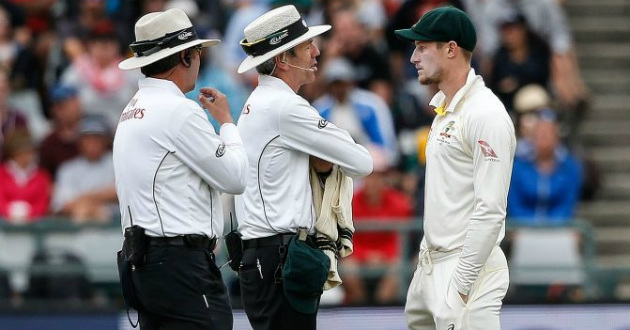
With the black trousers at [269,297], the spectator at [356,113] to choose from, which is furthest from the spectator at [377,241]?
the black trousers at [269,297]

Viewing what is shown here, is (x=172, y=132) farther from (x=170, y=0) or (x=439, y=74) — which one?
(x=170, y=0)

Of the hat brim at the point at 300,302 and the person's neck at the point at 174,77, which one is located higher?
the person's neck at the point at 174,77

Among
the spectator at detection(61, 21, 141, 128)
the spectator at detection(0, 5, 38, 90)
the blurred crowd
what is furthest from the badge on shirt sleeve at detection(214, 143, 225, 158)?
the spectator at detection(0, 5, 38, 90)

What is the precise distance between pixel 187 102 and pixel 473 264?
168 cm

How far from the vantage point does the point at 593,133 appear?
15.1m

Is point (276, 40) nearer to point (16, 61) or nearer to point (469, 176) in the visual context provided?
point (469, 176)

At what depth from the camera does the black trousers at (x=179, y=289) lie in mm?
6945

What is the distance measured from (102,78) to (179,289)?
7.39m

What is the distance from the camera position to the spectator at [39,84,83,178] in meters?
13.0

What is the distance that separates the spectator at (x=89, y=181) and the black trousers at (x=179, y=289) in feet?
17.3

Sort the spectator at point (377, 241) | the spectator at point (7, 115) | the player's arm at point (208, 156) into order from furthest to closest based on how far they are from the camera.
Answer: the spectator at point (7, 115) < the spectator at point (377, 241) < the player's arm at point (208, 156)

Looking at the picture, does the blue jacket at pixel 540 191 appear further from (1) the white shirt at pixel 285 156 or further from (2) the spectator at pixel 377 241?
(1) the white shirt at pixel 285 156

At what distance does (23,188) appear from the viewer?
1257 centimetres

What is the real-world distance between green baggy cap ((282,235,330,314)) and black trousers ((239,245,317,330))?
49mm
